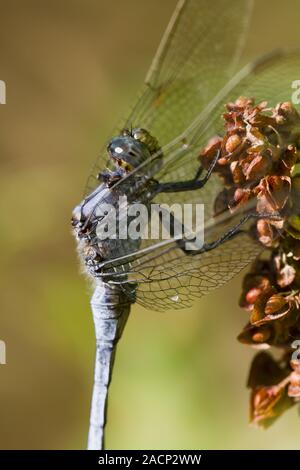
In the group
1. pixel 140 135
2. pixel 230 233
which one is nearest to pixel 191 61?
pixel 140 135

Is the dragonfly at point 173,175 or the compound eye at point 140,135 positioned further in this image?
the compound eye at point 140,135

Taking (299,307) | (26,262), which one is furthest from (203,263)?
(26,262)

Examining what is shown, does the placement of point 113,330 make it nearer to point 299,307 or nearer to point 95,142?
point 299,307

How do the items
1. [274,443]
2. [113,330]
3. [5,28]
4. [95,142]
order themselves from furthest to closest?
[5,28]
[95,142]
[274,443]
[113,330]

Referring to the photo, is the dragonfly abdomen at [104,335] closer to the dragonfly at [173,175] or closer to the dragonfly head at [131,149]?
the dragonfly at [173,175]

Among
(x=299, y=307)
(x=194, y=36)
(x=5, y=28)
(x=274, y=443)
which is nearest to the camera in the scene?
(x=299, y=307)

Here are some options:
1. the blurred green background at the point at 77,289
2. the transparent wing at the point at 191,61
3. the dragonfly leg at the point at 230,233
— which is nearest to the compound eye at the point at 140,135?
the transparent wing at the point at 191,61

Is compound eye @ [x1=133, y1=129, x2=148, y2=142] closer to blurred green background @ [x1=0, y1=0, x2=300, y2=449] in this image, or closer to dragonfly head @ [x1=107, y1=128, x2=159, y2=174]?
dragonfly head @ [x1=107, y1=128, x2=159, y2=174]
